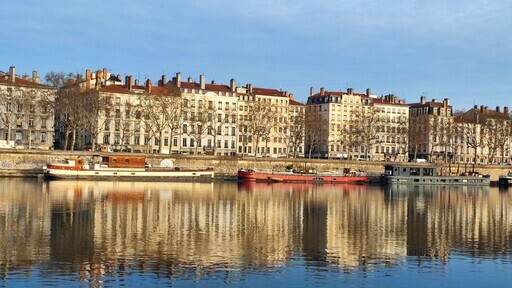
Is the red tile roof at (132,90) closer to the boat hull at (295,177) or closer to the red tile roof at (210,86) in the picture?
the red tile roof at (210,86)

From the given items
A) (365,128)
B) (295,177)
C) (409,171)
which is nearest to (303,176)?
(295,177)

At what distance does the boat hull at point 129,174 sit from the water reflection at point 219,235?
23.9 m

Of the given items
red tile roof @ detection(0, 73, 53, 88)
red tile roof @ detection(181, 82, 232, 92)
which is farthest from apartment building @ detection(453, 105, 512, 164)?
red tile roof @ detection(0, 73, 53, 88)

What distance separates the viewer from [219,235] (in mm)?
26703

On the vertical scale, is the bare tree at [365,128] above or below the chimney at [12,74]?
below

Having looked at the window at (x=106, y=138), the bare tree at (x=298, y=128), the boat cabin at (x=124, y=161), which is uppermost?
the bare tree at (x=298, y=128)

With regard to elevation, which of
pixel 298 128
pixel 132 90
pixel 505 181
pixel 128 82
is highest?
pixel 128 82

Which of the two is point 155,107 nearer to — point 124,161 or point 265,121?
point 265,121

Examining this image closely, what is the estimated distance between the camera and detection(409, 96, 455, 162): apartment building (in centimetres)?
11696

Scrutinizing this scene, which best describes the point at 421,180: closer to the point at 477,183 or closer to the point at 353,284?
the point at 477,183

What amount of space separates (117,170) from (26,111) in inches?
1018

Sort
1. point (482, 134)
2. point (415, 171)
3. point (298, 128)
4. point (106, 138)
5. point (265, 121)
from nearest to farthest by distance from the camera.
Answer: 1. point (415, 171)
2. point (106, 138)
3. point (298, 128)
4. point (265, 121)
5. point (482, 134)

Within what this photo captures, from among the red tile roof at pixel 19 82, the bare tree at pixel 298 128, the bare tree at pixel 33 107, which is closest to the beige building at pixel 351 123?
the bare tree at pixel 298 128

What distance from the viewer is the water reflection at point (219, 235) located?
68.2 ft
